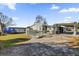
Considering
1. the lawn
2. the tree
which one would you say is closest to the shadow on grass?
the lawn

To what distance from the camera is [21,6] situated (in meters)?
3.41

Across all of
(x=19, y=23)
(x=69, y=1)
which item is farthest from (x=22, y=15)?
(x=69, y=1)

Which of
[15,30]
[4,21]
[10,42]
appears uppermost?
[4,21]

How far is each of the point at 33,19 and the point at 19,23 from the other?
0.60ft

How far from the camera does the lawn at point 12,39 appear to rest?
11.2 feet

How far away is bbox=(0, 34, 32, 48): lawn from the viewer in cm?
341

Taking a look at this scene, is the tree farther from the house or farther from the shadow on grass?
the house

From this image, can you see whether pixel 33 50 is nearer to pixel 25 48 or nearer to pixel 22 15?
pixel 25 48

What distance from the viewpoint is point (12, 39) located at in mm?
3445

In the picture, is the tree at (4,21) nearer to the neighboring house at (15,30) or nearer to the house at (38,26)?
the neighboring house at (15,30)

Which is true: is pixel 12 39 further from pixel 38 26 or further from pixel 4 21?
pixel 38 26

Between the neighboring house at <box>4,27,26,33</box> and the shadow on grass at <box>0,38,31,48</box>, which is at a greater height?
the neighboring house at <box>4,27,26,33</box>

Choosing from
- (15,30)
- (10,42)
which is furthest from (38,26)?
(10,42)

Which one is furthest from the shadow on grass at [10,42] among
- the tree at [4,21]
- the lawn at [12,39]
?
the tree at [4,21]
